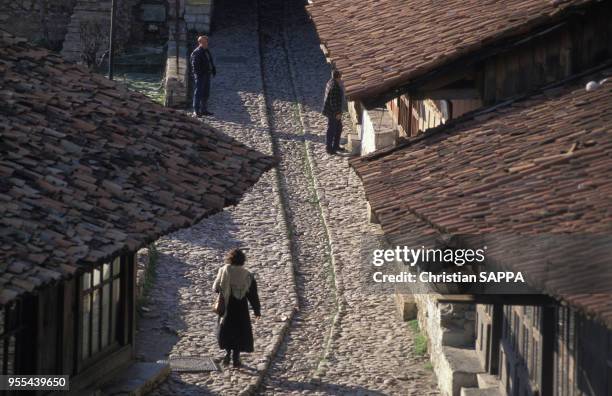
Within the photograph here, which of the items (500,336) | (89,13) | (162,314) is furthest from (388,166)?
(89,13)

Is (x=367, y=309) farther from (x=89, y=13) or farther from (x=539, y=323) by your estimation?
(x=89, y=13)

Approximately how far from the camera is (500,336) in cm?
1154

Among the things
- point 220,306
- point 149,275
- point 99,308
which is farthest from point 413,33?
point 149,275

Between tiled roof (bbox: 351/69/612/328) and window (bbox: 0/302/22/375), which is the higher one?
tiled roof (bbox: 351/69/612/328)

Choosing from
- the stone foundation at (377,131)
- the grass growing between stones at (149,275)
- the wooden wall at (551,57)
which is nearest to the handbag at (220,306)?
→ the grass growing between stones at (149,275)

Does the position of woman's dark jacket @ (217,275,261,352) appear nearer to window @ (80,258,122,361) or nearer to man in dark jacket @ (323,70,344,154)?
window @ (80,258,122,361)

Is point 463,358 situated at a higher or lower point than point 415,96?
lower

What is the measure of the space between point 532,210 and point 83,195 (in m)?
3.09

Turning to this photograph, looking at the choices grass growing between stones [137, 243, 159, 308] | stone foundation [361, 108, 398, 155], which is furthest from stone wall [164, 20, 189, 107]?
grass growing between stones [137, 243, 159, 308]

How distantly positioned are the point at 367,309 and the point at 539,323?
4.97 m

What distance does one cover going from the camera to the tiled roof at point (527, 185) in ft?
23.9

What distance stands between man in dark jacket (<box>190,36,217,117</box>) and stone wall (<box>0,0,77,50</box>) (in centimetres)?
739

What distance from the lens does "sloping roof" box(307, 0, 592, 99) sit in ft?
35.6

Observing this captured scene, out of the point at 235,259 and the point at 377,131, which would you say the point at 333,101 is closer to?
the point at 377,131
